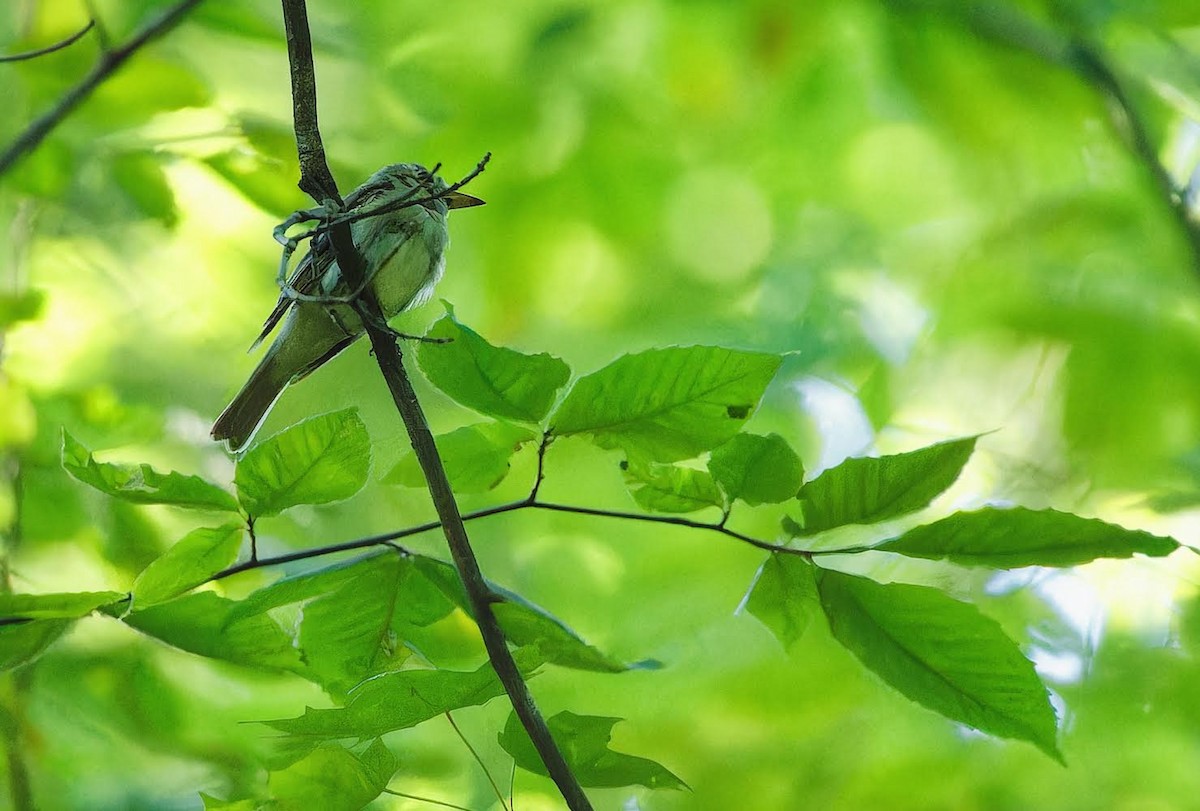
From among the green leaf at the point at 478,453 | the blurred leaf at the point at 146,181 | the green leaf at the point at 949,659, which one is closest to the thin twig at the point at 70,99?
the blurred leaf at the point at 146,181

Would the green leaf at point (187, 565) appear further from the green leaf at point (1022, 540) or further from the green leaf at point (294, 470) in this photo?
the green leaf at point (1022, 540)

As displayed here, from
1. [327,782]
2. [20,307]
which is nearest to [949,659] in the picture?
[327,782]

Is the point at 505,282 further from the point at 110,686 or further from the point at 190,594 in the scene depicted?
the point at 190,594

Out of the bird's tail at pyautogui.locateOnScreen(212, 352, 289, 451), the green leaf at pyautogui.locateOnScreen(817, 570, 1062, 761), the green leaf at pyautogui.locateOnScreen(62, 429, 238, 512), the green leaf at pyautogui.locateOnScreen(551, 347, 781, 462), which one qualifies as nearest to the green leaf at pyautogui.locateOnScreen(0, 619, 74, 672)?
the green leaf at pyautogui.locateOnScreen(62, 429, 238, 512)

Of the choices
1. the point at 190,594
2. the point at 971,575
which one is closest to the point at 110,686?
the point at 190,594

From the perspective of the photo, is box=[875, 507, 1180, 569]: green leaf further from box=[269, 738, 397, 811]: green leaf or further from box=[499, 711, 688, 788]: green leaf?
box=[269, 738, 397, 811]: green leaf

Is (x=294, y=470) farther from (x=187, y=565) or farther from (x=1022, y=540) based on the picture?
(x=1022, y=540)
